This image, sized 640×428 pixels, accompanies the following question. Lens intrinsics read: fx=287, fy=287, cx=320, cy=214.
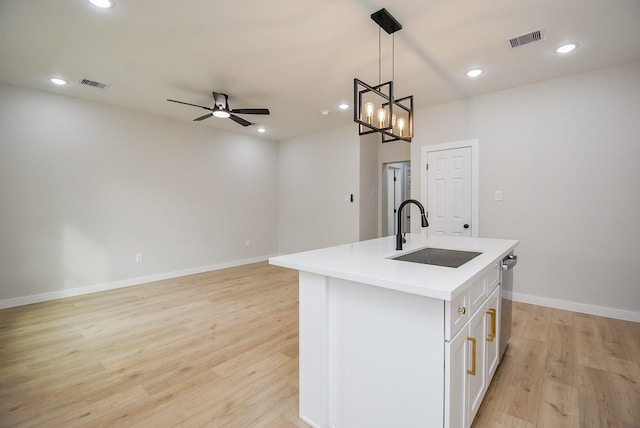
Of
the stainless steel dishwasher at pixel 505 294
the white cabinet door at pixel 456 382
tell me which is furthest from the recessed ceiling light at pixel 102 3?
the stainless steel dishwasher at pixel 505 294

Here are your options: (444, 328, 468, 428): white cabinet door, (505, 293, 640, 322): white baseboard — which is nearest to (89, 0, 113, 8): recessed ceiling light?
(444, 328, 468, 428): white cabinet door

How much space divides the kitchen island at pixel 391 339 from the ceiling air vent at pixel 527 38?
209 cm

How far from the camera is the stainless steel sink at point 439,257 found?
1693mm

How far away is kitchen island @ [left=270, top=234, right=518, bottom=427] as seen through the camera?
3.87ft

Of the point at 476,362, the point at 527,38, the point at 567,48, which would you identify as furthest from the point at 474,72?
the point at 476,362

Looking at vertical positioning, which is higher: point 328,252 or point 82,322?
point 328,252

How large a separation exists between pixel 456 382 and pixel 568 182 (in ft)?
10.5

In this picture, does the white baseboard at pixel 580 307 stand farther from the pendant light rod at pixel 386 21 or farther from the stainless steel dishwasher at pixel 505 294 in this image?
the pendant light rod at pixel 386 21

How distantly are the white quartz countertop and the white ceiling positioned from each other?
1783 millimetres

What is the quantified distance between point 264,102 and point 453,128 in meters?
2.71

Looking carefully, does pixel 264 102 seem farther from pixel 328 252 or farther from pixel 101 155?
pixel 328 252

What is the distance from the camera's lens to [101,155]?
4.13m

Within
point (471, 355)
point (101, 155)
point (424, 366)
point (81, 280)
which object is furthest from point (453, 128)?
point (81, 280)

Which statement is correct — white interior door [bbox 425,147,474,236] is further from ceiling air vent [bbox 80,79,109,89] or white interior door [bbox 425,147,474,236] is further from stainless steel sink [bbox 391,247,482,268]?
ceiling air vent [bbox 80,79,109,89]
